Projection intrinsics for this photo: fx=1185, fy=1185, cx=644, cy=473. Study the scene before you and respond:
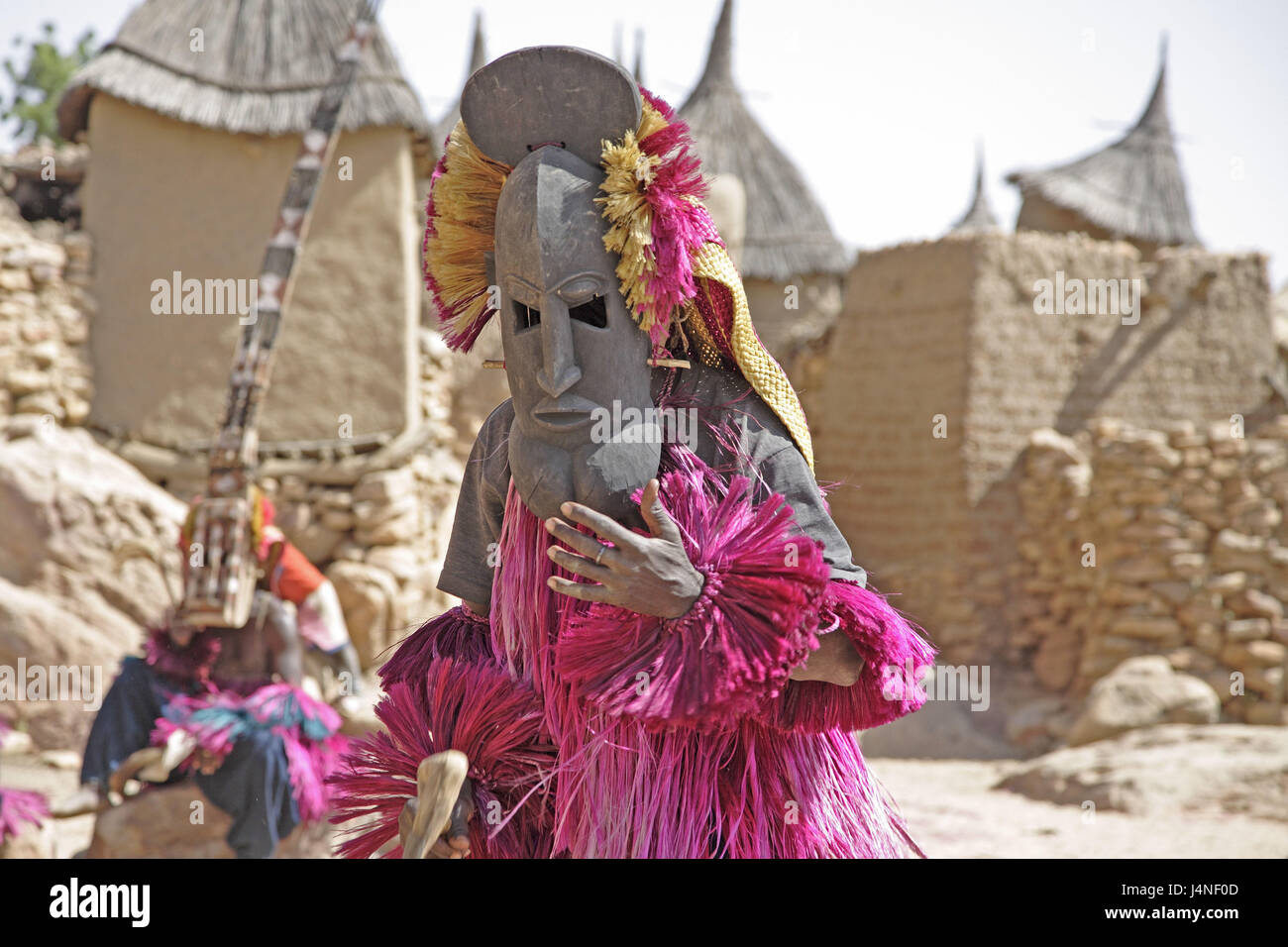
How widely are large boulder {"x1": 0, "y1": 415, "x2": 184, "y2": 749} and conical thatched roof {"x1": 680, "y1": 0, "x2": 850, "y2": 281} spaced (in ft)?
28.9

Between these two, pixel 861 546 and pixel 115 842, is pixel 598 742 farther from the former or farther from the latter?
pixel 861 546

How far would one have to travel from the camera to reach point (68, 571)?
695cm

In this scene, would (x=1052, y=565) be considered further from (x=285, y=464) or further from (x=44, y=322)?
(x=44, y=322)

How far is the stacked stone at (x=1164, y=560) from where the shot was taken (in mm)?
8586

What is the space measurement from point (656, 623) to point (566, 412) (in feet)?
1.12


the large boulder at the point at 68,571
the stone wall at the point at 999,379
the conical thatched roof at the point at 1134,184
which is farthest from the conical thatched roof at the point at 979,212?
the large boulder at the point at 68,571

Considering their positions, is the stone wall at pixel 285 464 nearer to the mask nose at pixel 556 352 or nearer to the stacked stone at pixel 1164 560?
the stacked stone at pixel 1164 560

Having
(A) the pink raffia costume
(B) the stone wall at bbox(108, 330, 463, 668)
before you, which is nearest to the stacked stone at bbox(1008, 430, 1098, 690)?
(B) the stone wall at bbox(108, 330, 463, 668)

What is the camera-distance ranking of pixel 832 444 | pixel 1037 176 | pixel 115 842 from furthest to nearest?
pixel 1037 176, pixel 832 444, pixel 115 842

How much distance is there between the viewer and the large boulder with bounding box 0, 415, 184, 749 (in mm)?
6699
